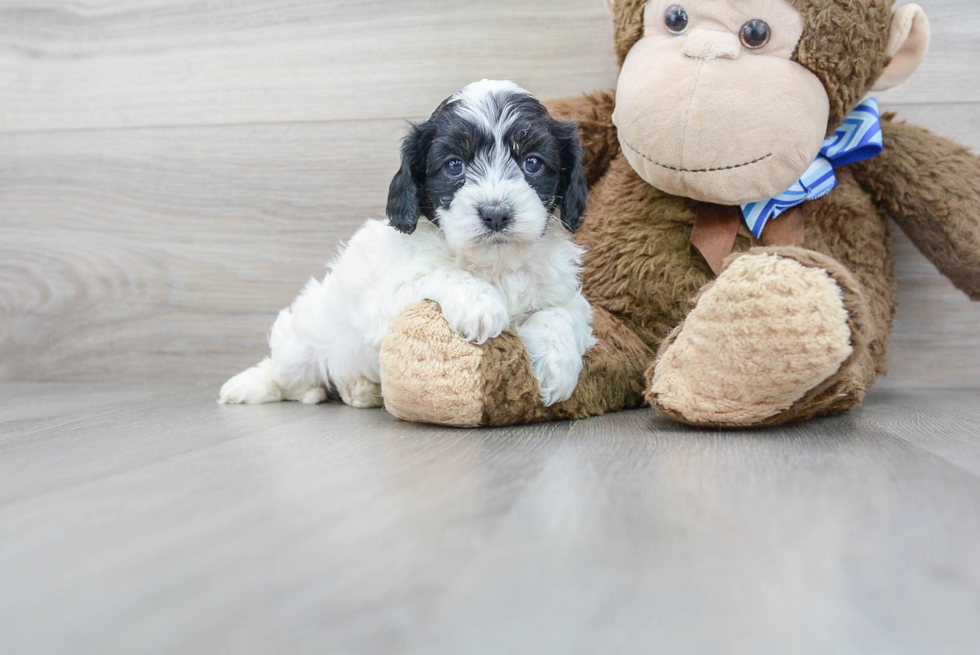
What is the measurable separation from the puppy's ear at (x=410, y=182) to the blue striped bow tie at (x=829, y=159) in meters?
0.66

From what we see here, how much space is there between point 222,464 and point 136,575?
43cm

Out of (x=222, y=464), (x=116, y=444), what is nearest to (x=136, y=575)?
(x=222, y=464)

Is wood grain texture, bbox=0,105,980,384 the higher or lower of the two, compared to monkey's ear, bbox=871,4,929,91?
lower

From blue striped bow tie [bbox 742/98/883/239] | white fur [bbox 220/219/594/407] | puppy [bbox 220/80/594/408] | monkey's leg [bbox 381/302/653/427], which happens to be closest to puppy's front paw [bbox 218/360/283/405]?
white fur [bbox 220/219/594/407]

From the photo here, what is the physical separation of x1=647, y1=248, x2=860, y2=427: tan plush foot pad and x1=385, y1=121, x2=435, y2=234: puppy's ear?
1.72ft

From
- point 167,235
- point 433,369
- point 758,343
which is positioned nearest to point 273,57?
point 167,235

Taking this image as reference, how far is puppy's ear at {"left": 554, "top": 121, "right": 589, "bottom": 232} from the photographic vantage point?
4.85ft

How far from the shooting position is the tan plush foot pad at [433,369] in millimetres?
1313

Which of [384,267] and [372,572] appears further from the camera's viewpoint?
[384,267]

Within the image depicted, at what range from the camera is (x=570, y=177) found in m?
1.49

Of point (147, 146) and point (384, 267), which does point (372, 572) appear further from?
point (147, 146)

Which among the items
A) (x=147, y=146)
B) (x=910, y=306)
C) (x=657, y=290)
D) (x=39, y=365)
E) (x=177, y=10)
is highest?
(x=177, y=10)

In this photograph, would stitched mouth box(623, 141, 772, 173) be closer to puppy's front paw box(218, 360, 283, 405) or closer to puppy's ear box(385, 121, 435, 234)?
puppy's ear box(385, 121, 435, 234)

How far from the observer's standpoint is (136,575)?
2.31 ft
